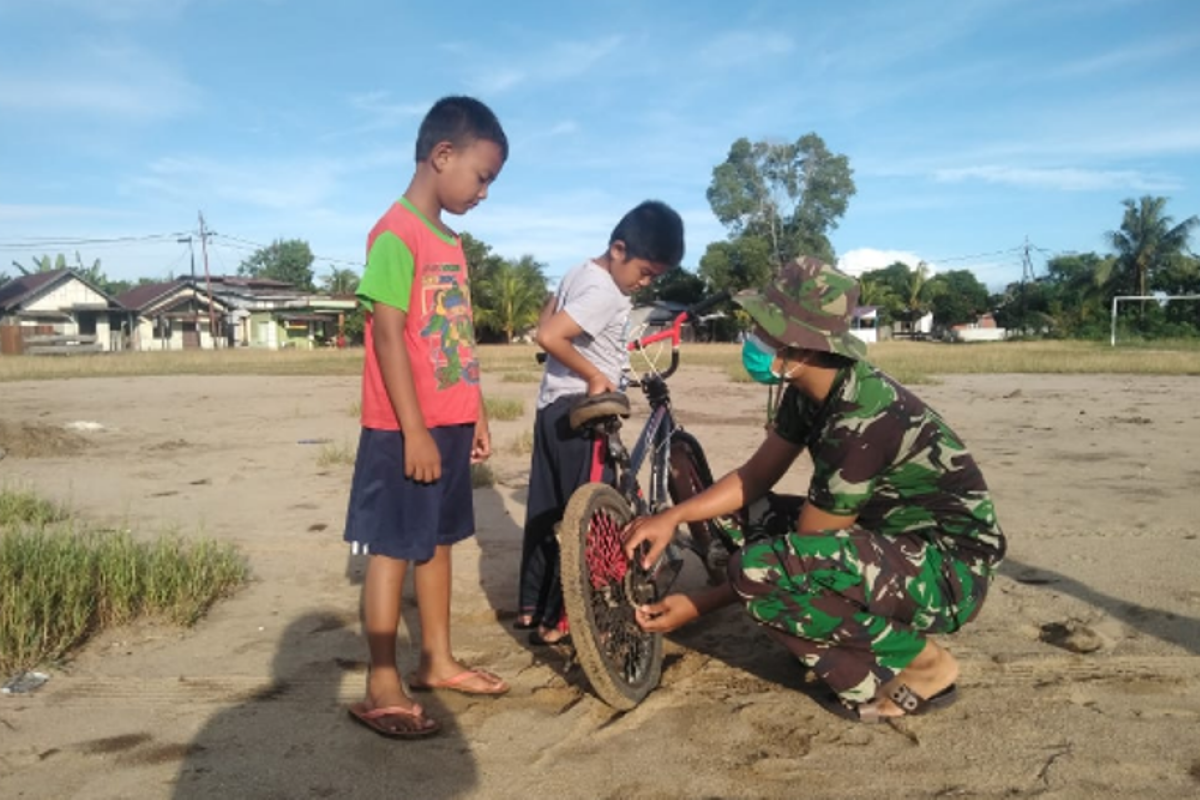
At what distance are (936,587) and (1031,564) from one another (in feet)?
6.02

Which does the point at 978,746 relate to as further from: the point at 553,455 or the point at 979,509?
the point at 553,455

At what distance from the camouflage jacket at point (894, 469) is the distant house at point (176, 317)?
4974 cm

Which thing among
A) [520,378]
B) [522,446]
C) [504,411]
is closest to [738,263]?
[520,378]

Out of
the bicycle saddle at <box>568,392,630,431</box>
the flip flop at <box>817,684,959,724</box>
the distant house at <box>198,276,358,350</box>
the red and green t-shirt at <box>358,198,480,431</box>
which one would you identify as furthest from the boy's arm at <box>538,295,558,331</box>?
the distant house at <box>198,276,358,350</box>

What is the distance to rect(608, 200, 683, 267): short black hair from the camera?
3.39 m

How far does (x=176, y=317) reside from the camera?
1969 inches

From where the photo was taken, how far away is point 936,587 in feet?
8.45

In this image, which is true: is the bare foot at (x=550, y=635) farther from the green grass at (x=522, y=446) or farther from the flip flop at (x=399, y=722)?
the green grass at (x=522, y=446)

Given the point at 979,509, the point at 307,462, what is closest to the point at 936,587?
the point at 979,509

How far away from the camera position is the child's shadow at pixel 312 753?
7.27 ft

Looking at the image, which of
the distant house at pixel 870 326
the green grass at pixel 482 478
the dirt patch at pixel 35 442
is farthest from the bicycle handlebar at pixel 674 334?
the distant house at pixel 870 326

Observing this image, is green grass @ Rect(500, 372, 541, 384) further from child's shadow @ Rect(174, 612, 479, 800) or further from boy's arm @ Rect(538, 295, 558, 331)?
child's shadow @ Rect(174, 612, 479, 800)

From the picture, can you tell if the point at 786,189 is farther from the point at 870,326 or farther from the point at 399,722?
the point at 399,722

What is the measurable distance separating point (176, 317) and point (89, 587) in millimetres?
51744
